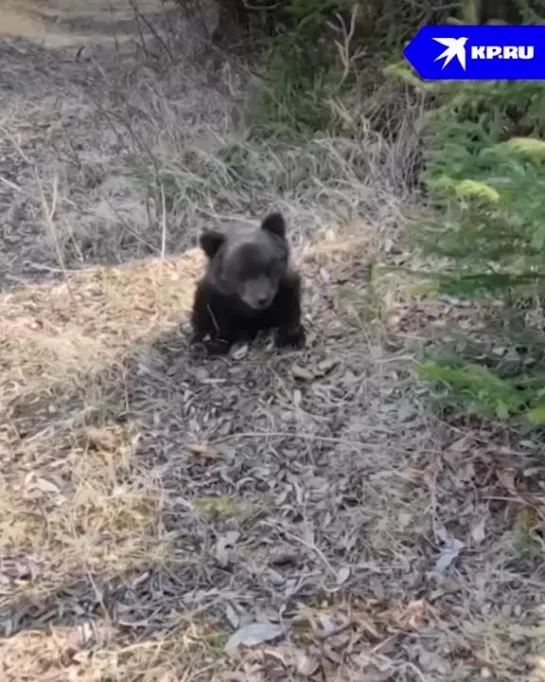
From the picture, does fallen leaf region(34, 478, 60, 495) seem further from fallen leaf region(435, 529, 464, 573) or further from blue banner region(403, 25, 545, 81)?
blue banner region(403, 25, 545, 81)

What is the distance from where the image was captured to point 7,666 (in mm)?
3352

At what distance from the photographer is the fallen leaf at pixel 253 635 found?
11.1 feet

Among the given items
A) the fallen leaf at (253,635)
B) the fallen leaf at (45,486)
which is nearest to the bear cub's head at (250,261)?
the fallen leaf at (45,486)

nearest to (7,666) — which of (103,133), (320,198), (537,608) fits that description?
(537,608)

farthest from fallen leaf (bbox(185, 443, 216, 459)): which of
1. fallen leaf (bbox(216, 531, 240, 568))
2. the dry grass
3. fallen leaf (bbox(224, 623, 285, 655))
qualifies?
fallen leaf (bbox(224, 623, 285, 655))

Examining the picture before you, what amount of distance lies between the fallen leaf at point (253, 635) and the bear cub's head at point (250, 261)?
1713 millimetres

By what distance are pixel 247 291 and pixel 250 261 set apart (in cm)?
14

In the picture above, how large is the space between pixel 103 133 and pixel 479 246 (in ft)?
15.1

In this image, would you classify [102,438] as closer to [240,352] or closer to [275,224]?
[240,352]

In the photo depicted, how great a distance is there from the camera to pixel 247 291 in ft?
15.6

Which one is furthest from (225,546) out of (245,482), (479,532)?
(479,532)

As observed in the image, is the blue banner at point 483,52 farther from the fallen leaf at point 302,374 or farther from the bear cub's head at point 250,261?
the fallen leaf at point 302,374

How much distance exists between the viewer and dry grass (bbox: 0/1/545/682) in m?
3.39

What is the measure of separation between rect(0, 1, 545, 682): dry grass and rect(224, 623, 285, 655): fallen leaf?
14 mm
